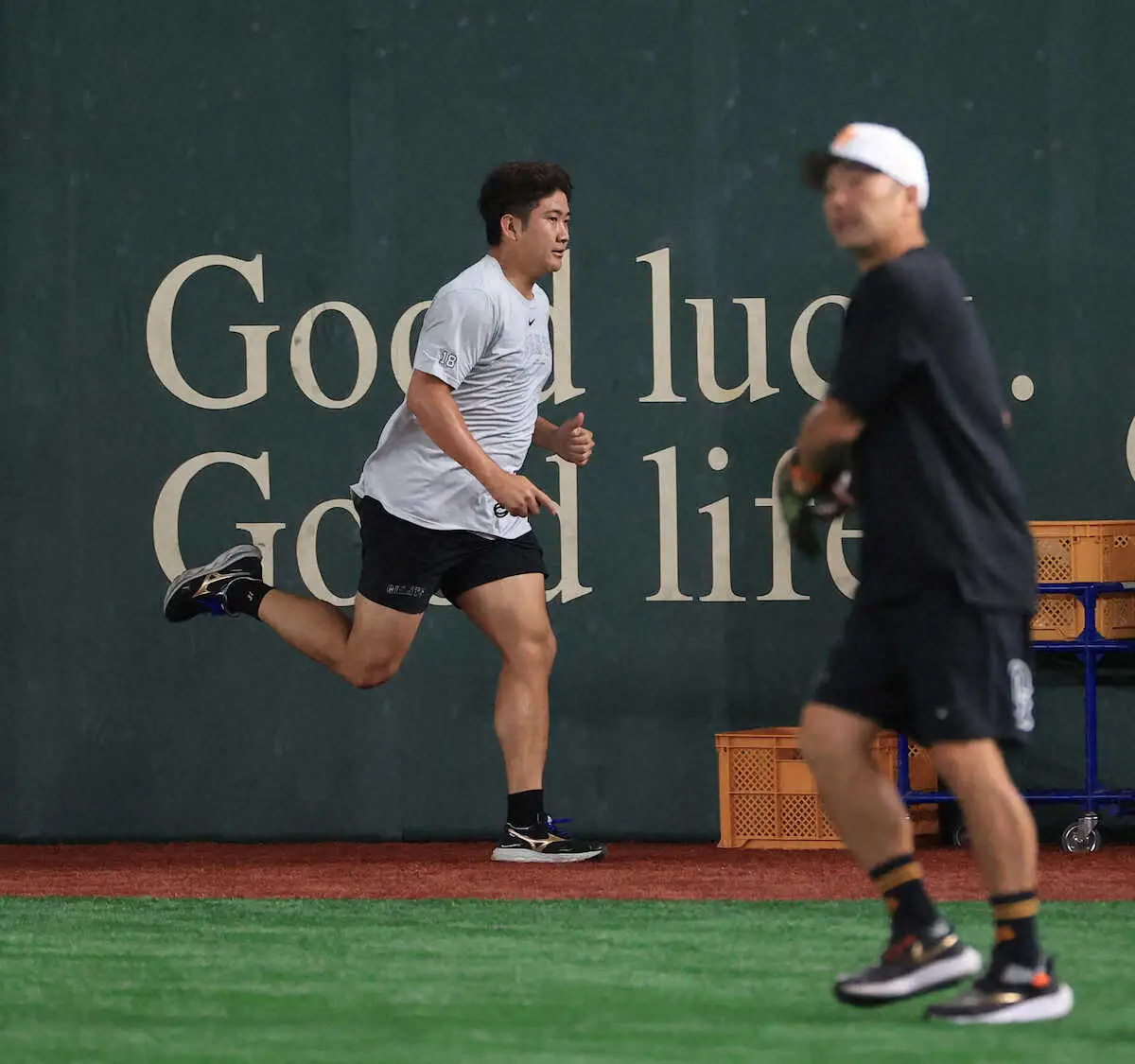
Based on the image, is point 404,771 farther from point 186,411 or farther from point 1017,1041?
point 1017,1041

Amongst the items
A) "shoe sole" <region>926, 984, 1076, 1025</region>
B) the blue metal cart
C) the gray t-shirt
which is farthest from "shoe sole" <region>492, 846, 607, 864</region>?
"shoe sole" <region>926, 984, 1076, 1025</region>

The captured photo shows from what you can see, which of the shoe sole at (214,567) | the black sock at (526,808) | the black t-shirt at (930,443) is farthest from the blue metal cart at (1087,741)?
the black t-shirt at (930,443)

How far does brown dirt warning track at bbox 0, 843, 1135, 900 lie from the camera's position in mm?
6410

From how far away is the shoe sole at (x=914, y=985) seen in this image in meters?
3.95

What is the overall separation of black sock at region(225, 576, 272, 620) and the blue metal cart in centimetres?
224

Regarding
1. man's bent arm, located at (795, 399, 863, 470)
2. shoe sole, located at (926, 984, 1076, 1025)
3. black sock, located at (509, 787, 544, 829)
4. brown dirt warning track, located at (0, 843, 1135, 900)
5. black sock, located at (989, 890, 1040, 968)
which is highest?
man's bent arm, located at (795, 399, 863, 470)

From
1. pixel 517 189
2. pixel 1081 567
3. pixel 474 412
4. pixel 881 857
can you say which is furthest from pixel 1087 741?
pixel 881 857

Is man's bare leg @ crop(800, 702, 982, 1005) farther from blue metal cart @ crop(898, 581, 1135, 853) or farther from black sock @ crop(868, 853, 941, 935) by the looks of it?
blue metal cart @ crop(898, 581, 1135, 853)

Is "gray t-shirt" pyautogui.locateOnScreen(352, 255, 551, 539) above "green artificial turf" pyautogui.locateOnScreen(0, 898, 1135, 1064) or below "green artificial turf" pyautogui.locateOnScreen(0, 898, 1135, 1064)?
above

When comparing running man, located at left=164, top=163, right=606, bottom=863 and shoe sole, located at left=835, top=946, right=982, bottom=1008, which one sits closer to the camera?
shoe sole, located at left=835, top=946, right=982, bottom=1008

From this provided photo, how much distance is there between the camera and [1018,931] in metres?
3.85

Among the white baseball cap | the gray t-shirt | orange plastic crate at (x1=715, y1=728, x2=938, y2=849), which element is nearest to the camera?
the white baseball cap

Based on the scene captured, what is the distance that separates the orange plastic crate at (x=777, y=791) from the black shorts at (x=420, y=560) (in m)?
1.28

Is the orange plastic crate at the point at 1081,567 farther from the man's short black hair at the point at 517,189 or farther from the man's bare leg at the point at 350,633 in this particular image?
the man's bare leg at the point at 350,633
